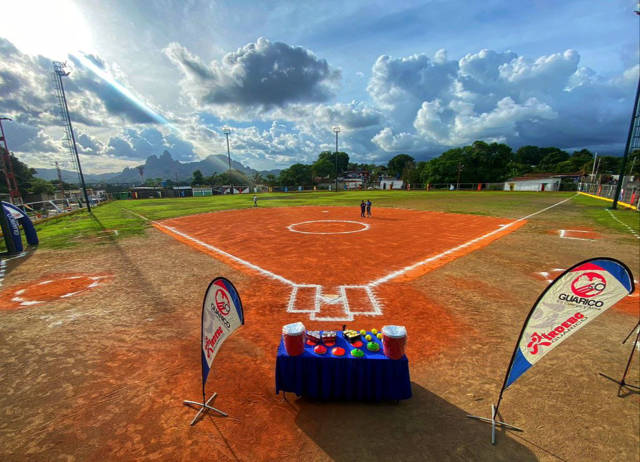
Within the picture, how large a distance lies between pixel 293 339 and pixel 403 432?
2080 millimetres

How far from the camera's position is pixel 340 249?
13297 millimetres

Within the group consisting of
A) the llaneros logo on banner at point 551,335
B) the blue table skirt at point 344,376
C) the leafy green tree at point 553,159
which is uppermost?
the leafy green tree at point 553,159

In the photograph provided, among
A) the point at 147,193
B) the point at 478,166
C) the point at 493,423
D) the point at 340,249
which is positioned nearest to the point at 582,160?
the point at 478,166

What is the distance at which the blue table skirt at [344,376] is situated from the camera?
13.7ft

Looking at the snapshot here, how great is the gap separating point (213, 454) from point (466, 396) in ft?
13.2

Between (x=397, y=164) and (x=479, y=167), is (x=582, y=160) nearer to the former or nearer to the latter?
(x=479, y=167)

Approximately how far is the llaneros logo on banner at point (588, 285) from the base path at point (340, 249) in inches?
174

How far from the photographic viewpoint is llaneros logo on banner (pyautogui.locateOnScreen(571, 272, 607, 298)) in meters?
3.32

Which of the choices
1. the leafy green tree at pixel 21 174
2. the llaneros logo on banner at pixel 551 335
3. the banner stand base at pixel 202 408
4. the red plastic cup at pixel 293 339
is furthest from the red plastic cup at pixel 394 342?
the leafy green tree at pixel 21 174

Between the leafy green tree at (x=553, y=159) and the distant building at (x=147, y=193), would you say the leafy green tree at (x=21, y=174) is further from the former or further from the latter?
the leafy green tree at (x=553, y=159)

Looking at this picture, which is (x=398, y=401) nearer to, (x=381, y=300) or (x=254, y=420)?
(x=254, y=420)

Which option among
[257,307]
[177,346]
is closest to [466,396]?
[257,307]

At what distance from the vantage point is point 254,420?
404 centimetres

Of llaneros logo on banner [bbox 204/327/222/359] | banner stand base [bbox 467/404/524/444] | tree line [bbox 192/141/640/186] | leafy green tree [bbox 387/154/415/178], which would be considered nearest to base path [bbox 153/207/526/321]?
llaneros logo on banner [bbox 204/327/222/359]
